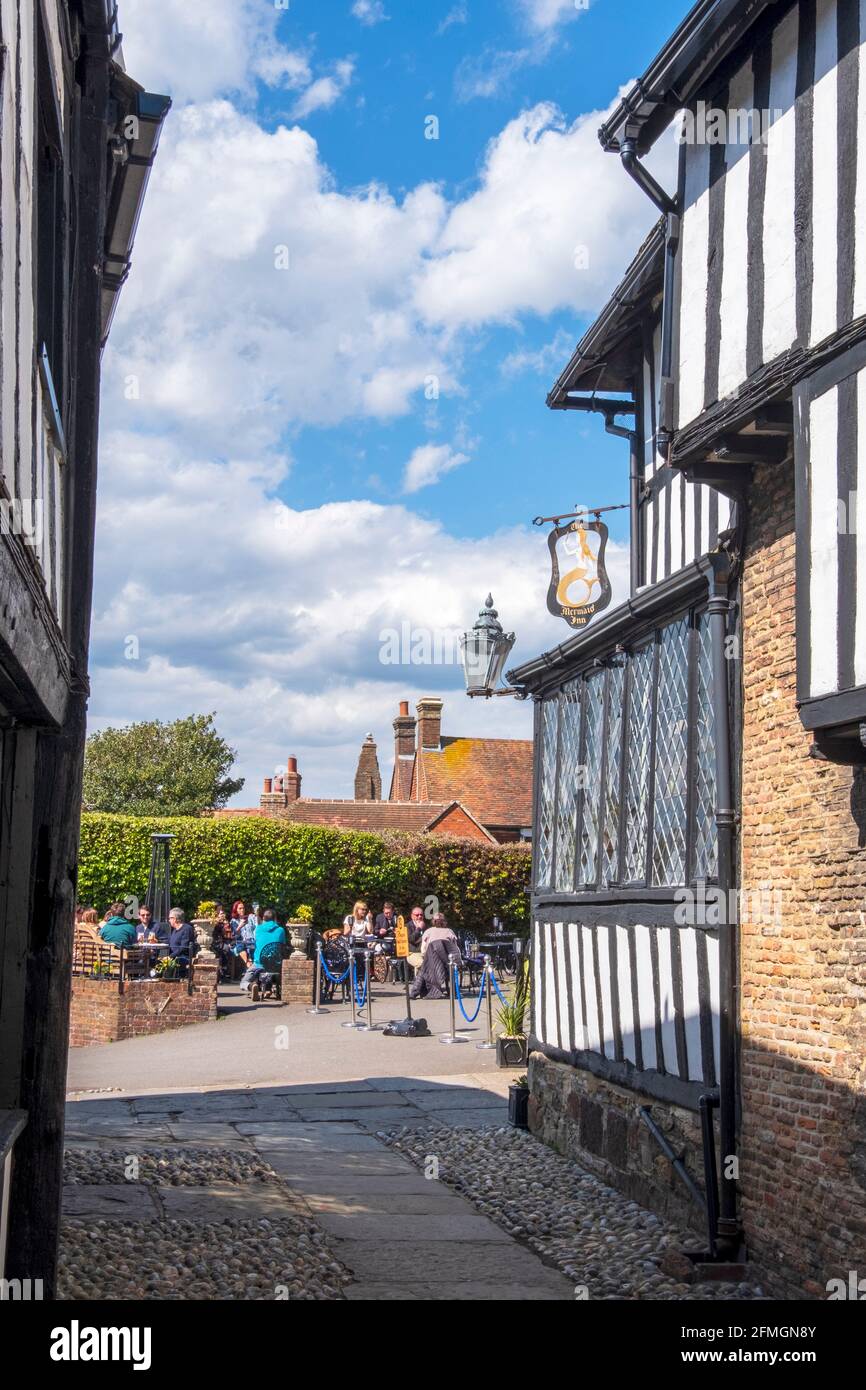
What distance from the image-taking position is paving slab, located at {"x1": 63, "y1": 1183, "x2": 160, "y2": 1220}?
731 centimetres

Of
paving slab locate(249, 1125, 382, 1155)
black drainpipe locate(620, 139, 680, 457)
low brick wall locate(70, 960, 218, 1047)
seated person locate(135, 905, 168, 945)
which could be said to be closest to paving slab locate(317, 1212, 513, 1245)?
paving slab locate(249, 1125, 382, 1155)

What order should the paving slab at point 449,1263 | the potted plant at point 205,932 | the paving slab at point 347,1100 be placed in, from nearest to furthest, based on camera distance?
the paving slab at point 449,1263
the paving slab at point 347,1100
the potted plant at point 205,932

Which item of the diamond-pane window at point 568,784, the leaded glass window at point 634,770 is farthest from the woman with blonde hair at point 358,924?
the diamond-pane window at point 568,784

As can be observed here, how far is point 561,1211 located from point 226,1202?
80.4 inches

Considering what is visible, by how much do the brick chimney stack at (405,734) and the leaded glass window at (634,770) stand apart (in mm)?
32693

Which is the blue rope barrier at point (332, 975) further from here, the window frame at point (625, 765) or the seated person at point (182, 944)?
the window frame at point (625, 765)

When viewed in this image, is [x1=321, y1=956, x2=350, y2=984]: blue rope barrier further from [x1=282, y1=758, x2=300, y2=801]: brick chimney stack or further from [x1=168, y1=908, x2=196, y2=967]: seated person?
[x1=282, y1=758, x2=300, y2=801]: brick chimney stack

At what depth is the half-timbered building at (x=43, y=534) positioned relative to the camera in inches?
153

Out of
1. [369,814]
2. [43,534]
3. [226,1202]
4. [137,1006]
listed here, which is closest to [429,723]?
[369,814]

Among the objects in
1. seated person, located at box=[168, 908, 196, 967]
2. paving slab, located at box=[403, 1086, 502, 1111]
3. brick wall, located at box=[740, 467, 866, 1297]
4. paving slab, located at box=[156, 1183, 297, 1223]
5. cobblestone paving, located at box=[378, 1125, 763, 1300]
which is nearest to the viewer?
brick wall, located at box=[740, 467, 866, 1297]

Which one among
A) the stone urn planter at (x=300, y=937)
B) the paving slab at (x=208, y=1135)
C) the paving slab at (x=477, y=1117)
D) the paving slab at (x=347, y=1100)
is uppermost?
the stone urn planter at (x=300, y=937)

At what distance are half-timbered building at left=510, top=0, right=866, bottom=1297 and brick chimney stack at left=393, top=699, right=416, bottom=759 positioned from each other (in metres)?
34.5

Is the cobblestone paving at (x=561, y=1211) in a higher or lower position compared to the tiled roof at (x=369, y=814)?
lower
